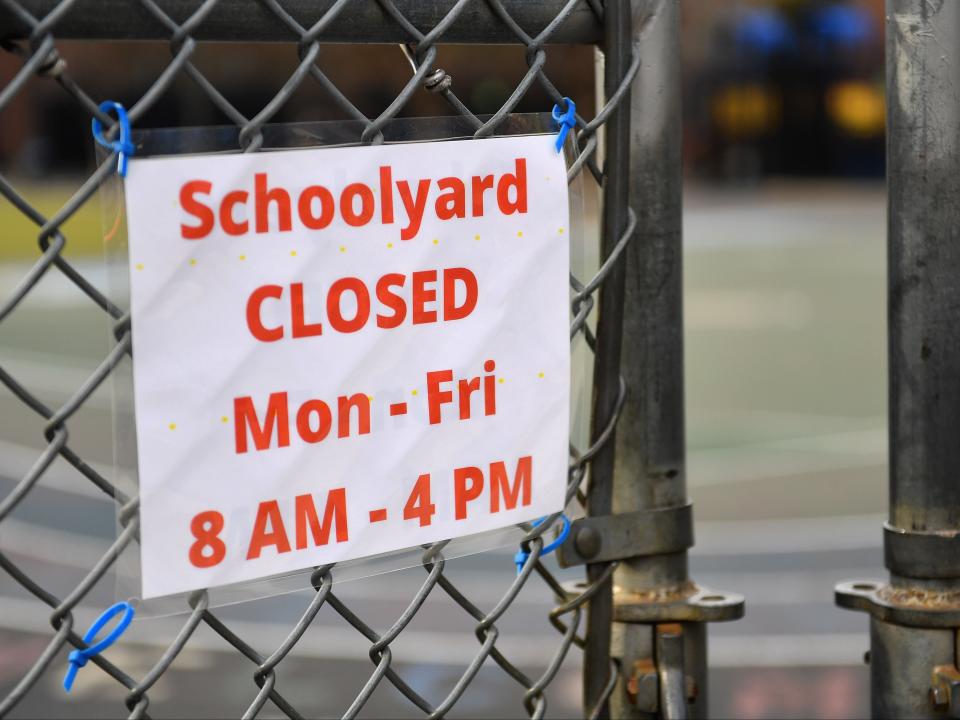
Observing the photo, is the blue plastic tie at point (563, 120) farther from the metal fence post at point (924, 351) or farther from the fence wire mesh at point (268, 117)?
the metal fence post at point (924, 351)

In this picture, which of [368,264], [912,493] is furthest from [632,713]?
[368,264]

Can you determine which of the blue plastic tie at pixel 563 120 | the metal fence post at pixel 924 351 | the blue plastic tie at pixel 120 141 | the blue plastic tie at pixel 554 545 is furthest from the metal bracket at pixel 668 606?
the blue plastic tie at pixel 120 141

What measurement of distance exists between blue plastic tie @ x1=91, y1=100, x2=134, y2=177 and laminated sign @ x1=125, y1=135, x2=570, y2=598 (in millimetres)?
11

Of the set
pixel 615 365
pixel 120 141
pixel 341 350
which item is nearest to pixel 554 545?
pixel 615 365

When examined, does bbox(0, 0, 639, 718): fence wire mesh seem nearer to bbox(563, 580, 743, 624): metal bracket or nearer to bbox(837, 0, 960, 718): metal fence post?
bbox(563, 580, 743, 624): metal bracket

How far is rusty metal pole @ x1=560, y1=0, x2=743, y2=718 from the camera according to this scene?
5.61ft

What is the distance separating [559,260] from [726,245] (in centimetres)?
1777

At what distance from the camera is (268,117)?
133cm

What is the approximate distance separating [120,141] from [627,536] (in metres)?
0.90

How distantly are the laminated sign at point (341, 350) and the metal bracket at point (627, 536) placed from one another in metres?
0.14

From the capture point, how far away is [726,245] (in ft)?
62.0

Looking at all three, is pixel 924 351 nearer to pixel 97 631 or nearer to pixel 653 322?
pixel 653 322

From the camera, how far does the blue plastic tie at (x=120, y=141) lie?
1226mm

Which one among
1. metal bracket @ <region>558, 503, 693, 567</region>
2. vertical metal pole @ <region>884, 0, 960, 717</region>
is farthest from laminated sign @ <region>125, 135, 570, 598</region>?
vertical metal pole @ <region>884, 0, 960, 717</region>
